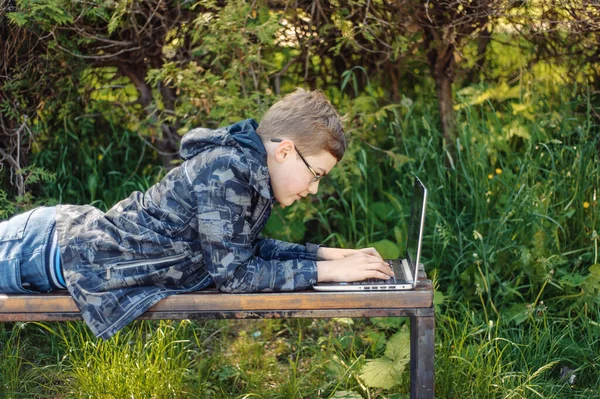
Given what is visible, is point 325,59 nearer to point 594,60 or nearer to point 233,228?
point 594,60

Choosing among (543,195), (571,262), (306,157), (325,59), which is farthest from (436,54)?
(306,157)

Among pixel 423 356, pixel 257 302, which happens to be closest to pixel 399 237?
pixel 423 356

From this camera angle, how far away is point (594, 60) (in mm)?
3820

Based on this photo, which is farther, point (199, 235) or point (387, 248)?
point (387, 248)

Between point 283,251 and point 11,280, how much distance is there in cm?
98

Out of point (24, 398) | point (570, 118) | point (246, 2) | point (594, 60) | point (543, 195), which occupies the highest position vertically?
point (246, 2)

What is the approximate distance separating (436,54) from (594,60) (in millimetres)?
785

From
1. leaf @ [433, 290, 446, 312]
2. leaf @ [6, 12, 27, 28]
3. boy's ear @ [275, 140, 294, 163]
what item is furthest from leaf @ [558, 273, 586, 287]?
leaf @ [6, 12, 27, 28]

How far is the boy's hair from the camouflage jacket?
90 mm

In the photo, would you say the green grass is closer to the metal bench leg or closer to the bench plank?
the metal bench leg

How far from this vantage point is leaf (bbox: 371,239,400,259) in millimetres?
3688

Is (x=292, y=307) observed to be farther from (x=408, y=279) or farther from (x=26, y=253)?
(x=26, y=253)

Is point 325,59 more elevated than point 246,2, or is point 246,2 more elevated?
point 246,2

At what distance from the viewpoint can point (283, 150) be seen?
259 cm
